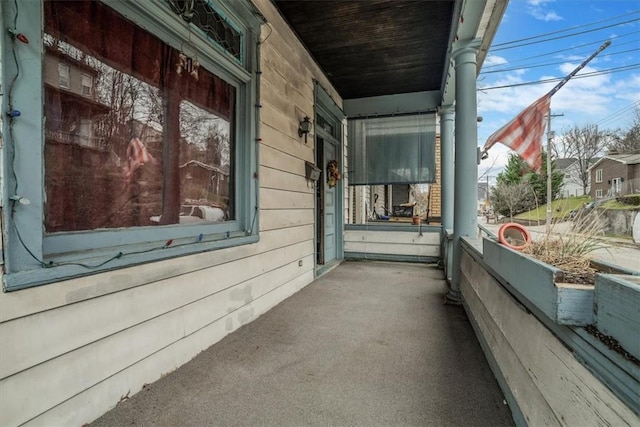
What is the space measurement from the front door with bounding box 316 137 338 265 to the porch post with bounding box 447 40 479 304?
7.05ft

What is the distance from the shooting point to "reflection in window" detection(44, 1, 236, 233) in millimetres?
1322

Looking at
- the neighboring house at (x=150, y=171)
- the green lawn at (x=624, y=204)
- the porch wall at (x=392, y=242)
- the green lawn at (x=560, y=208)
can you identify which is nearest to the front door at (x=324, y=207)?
the porch wall at (x=392, y=242)

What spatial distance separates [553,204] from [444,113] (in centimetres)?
399

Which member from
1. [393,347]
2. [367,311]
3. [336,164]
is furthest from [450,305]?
[336,164]

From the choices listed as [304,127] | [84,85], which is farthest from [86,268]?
[304,127]

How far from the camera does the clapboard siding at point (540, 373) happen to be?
2.64 feet

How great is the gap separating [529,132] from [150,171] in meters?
3.01

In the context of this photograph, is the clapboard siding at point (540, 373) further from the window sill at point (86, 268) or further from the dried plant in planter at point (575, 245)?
the window sill at point (86, 268)

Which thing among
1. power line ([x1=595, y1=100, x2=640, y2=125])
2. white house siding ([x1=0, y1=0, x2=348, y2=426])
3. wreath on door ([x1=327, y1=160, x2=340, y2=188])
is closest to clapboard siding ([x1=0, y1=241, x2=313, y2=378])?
white house siding ([x1=0, y1=0, x2=348, y2=426])

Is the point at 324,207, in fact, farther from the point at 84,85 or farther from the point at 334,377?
the point at 84,85

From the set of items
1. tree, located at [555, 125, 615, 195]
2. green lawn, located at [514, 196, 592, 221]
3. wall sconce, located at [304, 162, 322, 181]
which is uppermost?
tree, located at [555, 125, 615, 195]

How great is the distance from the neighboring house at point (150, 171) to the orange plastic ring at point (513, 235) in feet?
4.33

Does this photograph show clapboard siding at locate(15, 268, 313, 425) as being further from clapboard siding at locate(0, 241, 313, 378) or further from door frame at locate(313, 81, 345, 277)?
door frame at locate(313, 81, 345, 277)

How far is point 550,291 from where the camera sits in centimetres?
99
